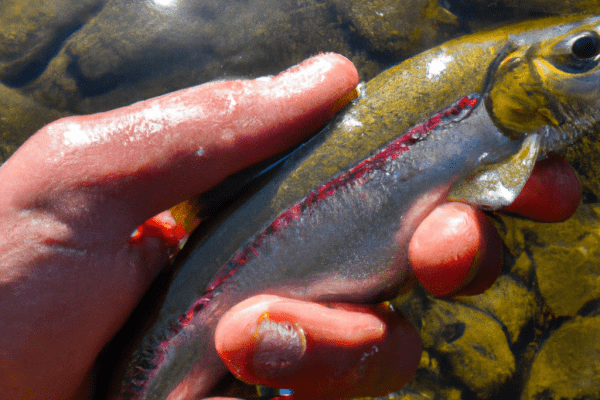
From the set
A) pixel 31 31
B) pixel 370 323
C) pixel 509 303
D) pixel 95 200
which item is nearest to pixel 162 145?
pixel 95 200

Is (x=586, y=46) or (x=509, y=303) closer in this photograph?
(x=586, y=46)

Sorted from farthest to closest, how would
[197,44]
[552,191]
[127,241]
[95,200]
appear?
[197,44], [552,191], [127,241], [95,200]

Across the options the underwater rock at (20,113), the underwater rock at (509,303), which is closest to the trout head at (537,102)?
the underwater rock at (509,303)

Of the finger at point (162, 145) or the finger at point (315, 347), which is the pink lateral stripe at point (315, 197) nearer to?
the finger at point (315, 347)

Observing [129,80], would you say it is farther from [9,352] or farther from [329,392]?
[329,392]

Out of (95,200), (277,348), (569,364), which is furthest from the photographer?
(569,364)

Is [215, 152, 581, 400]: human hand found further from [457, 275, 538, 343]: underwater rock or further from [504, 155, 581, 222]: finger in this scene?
[457, 275, 538, 343]: underwater rock

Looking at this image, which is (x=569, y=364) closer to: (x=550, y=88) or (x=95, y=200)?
(x=550, y=88)

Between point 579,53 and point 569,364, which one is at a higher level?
point 579,53
